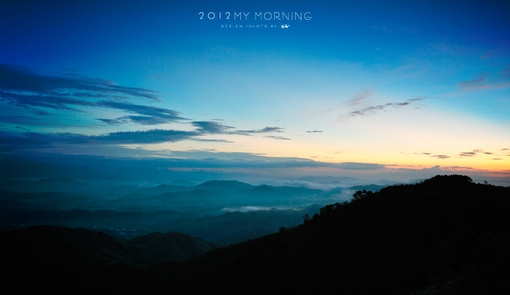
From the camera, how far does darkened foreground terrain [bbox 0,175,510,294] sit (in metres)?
18.8

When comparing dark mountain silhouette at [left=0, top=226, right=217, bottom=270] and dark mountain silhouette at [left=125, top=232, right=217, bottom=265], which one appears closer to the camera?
dark mountain silhouette at [left=0, top=226, right=217, bottom=270]

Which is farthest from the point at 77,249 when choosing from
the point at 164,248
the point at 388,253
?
the point at 388,253

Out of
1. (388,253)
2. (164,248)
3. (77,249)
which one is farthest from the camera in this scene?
(164,248)

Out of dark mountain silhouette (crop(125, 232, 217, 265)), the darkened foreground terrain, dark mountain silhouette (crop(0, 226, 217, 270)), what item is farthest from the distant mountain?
dark mountain silhouette (crop(125, 232, 217, 265))

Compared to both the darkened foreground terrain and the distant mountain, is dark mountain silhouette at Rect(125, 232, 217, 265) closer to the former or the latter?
the darkened foreground terrain

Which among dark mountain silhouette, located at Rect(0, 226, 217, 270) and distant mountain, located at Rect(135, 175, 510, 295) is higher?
distant mountain, located at Rect(135, 175, 510, 295)

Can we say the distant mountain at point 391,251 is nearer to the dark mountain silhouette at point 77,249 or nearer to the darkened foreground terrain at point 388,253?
the darkened foreground terrain at point 388,253

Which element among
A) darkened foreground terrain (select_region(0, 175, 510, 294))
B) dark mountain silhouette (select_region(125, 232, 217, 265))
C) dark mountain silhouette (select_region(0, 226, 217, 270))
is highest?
darkened foreground terrain (select_region(0, 175, 510, 294))

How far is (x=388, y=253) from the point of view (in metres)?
23.9

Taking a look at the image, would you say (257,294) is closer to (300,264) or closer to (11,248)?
(300,264)

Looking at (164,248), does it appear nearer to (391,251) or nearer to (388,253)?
(388,253)

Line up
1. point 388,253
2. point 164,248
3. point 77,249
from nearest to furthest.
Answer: point 388,253
point 77,249
point 164,248

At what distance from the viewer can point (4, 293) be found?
169 ft

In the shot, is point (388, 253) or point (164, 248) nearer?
point (388, 253)
